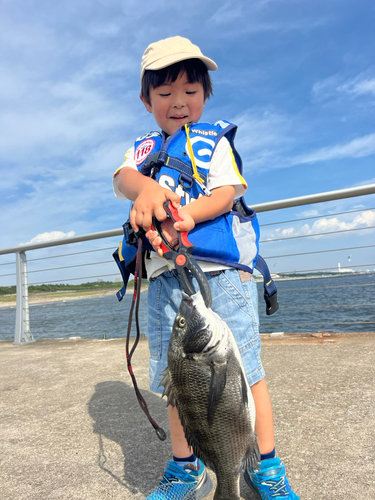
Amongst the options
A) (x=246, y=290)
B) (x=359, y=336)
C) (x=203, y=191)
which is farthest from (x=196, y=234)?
(x=359, y=336)

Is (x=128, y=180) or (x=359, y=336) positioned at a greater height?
(x=128, y=180)

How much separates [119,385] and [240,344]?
1.68 m

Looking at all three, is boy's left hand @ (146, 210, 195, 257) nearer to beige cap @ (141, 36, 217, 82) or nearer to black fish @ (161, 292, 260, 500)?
black fish @ (161, 292, 260, 500)

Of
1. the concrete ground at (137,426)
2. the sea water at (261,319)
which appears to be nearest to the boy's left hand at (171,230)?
the concrete ground at (137,426)

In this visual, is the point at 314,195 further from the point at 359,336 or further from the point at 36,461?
the point at 36,461

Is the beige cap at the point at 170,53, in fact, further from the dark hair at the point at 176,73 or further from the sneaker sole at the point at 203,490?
the sneaker sole at the point at 203,490

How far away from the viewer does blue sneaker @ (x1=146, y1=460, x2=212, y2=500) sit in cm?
137

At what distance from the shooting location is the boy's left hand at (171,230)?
117cm

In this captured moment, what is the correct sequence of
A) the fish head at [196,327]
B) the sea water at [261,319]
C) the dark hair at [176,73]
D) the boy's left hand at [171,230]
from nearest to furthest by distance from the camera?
the fish head at [196,327] → the boy's left hand at [171,230] → the dark hair at [176,73] → the sea water at [261,319]

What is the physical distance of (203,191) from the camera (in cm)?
142

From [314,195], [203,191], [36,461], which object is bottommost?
[36,461]

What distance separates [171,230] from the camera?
4.14 feet

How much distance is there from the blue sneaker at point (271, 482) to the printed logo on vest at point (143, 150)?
4.41 ft

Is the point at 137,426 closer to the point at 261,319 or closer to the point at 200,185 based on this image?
the point at 200,185
